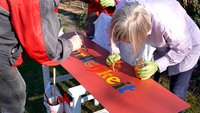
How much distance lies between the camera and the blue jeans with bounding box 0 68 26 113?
1.77 m

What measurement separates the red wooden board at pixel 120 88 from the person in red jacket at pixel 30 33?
0.87 feet

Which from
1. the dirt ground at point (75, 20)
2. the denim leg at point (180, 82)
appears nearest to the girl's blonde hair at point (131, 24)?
the denim leg at point (180, 82)

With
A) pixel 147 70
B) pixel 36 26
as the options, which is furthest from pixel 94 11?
pixel 36 26

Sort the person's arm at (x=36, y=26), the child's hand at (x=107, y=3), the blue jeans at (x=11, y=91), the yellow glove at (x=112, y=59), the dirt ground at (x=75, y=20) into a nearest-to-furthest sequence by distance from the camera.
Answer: the person's arm at (x=36, y=26) < the blue jeans at (x=11, y=91) < the yellow glove at (x=112, y=59) < the child's hand at (x=107, y=3) < the dirt ground at (x=75, y=20)

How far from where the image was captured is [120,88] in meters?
1.66

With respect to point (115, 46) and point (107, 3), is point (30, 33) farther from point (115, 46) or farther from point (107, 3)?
point (107, 3)

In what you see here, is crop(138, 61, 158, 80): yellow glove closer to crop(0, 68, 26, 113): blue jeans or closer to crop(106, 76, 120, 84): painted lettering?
crop(106, 76, 120, 84): painted lettering

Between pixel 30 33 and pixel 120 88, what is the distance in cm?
69

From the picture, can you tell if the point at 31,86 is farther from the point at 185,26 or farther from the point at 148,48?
the point at 185,26

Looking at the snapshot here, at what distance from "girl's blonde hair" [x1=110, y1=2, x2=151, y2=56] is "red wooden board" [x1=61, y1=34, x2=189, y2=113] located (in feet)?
0.91

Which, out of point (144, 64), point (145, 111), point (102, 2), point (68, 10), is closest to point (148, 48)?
point (144, 64)

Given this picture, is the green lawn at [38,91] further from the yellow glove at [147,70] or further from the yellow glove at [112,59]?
the yellow glove at [147,70]

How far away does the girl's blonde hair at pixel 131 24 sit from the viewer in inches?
59.2

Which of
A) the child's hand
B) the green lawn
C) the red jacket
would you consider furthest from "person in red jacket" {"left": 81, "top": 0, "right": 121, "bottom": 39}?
the red jacket
